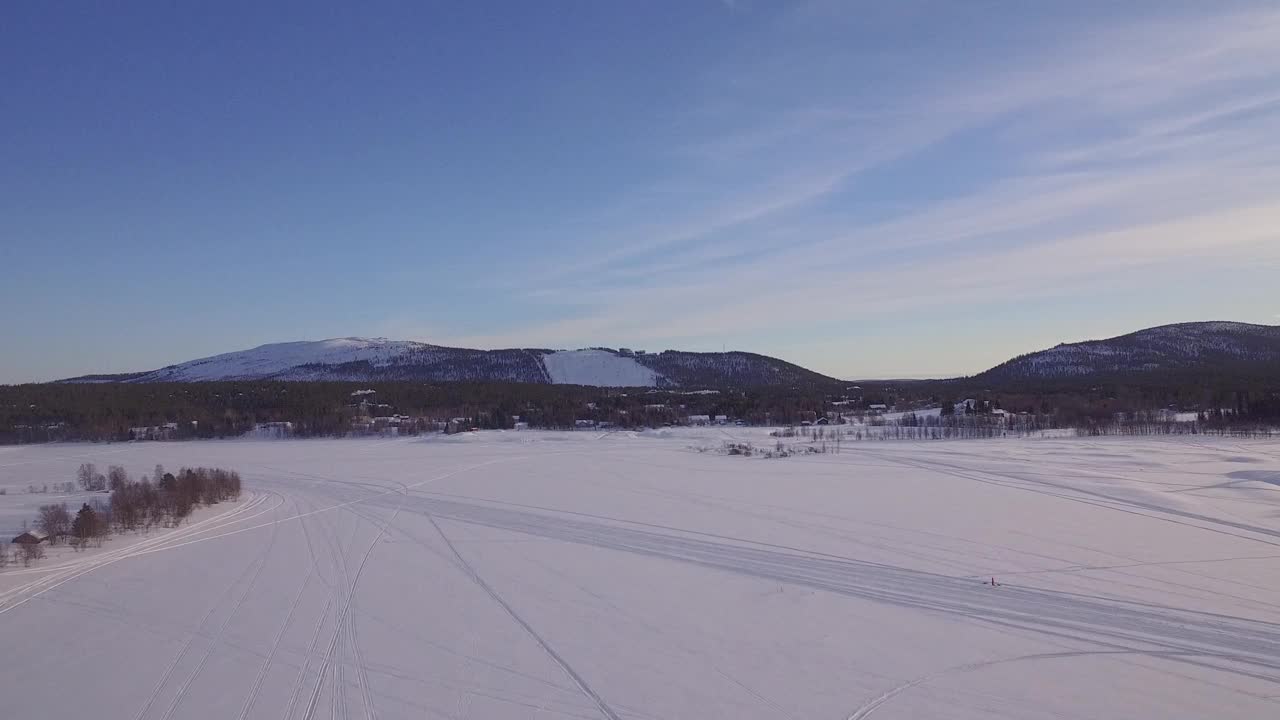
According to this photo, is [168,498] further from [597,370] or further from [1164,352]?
[1164,352]

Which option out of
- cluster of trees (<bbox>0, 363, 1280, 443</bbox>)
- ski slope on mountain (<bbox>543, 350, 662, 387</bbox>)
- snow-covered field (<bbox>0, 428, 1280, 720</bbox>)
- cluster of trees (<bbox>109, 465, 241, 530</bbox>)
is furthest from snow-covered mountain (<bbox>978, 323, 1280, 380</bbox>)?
Result: cluster of trees (<bbox>109, 465, 241, 530</bbox>)

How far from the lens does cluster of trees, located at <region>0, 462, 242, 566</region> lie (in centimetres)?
1723

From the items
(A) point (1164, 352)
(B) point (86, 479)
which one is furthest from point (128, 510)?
(A) point (1164, 352)

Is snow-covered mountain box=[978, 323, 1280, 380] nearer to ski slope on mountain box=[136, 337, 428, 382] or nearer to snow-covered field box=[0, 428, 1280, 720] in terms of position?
snow-covered field box=[0, 428, 1280, 720]

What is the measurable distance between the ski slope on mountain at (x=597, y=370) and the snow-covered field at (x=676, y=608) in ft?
331

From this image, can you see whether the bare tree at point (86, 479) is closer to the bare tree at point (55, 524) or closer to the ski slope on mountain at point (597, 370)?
the bare tree at point (55, 524)

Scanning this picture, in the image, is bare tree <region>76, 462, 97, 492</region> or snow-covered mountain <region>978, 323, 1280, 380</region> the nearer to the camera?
bare tree <region>76, 462, 97, 492</region>

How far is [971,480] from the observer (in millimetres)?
27000

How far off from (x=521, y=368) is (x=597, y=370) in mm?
13218

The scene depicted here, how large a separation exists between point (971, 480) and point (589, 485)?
13.8m

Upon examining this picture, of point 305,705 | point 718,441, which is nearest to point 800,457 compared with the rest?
point 718,441

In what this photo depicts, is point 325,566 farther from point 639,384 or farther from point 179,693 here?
point 639,384

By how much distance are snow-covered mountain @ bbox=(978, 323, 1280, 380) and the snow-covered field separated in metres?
87.3

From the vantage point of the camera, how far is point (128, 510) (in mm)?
19312
